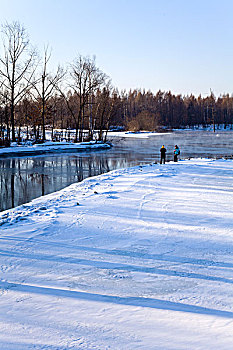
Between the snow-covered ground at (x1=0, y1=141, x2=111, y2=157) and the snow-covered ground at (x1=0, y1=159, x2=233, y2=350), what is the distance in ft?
70.0

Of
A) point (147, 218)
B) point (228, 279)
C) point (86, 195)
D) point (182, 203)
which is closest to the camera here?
point (228, 279)

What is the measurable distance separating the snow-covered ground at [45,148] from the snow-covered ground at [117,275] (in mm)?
21323

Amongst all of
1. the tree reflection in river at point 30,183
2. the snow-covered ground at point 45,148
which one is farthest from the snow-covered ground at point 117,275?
the snow-covered ground at point 45,148

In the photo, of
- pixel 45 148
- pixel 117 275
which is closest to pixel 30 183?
pixel 117 275

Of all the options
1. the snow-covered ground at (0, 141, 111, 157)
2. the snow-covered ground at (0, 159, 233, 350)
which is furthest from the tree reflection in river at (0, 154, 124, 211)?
the snow-covered ground at (0, 141, 111, 157)

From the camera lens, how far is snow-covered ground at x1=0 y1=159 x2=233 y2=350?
3.32 m

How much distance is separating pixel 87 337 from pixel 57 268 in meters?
1.82

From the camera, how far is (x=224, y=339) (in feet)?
10.5

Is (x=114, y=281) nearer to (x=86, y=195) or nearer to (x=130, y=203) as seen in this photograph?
(x=130, y=203)

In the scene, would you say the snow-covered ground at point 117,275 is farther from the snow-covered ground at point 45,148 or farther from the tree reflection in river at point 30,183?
the snow-covered ground at point 45,148

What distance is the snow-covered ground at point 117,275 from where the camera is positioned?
3316mm

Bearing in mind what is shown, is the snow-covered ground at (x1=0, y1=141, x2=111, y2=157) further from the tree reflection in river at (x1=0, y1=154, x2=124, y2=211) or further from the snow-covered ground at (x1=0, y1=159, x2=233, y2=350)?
the snow-covered ground at (x1=0, y1=159, x2=233, y2=350)

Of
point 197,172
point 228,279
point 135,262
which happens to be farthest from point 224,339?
point 197,172

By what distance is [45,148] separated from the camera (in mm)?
32844
